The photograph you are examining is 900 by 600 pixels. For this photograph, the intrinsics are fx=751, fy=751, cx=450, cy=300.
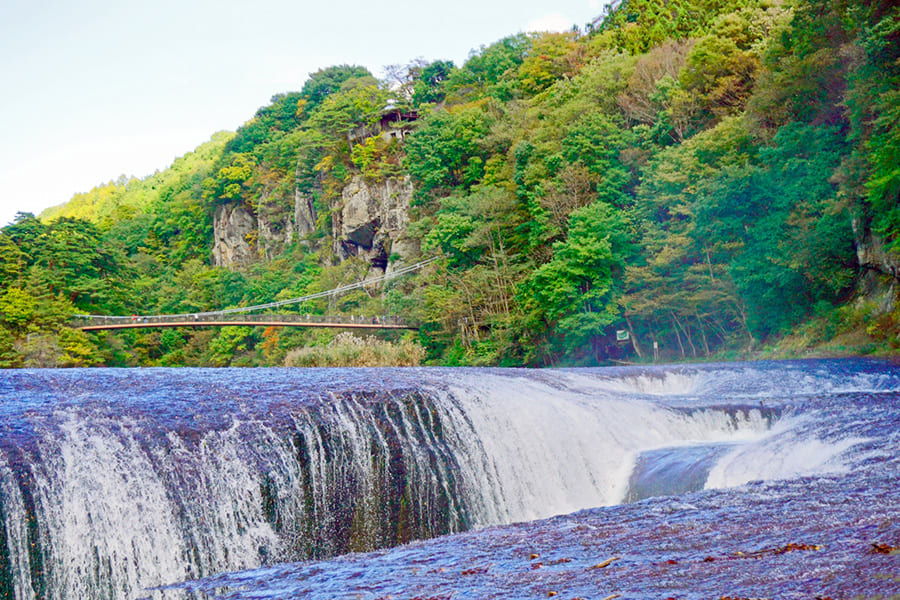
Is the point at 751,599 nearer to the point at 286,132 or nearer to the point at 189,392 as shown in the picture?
the point at 189,392

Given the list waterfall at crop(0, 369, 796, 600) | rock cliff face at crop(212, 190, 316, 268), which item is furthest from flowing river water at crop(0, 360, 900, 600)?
rock cliff face at crop(212, 190, 316, 268)

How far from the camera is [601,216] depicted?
32219 millimetres

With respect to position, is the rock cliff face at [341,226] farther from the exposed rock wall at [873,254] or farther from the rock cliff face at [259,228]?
the exposed rock wall at [873,254]

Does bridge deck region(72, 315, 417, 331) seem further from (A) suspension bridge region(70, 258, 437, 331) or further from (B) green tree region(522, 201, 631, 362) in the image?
(B) green tree region(522, 201, 631, 362)

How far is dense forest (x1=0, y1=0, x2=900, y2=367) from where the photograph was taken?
24.1 meters

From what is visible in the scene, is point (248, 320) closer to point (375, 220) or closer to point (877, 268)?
point (375, 220)

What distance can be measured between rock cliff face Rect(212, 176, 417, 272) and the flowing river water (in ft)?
127

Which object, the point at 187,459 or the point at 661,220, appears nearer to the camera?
the point at 187,459

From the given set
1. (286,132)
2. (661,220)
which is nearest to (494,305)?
(661,220)

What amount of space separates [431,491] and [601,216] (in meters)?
23.9

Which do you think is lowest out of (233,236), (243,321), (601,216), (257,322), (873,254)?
(873,254)

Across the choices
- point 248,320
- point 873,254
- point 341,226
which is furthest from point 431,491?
point 341,226

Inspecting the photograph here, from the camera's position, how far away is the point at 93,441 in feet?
27.0

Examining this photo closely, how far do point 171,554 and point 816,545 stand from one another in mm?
5932
